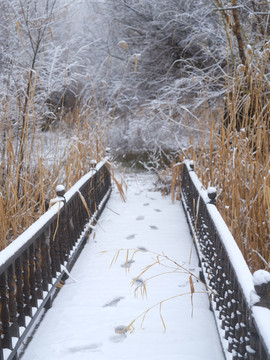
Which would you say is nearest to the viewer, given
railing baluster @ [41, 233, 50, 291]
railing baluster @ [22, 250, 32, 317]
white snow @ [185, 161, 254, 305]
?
white snow @ [185, 161, 254, 305]

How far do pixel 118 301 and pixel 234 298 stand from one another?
3.87 feet

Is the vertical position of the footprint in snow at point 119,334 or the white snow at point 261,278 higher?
the white snow at point 261,278

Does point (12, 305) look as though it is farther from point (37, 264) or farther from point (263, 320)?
point (263, 320)

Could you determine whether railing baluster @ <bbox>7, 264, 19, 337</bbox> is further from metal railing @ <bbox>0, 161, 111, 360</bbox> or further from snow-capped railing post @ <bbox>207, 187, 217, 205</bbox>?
snow-capped railing post @ <bbox>207, 187, 217, 205</bbox>

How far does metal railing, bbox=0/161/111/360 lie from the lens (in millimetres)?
2027

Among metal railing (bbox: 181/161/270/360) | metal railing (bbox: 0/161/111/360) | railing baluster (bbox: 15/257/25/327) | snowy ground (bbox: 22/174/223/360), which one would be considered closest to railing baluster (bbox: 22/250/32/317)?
metal railing (bbox: 0/161/111/360)

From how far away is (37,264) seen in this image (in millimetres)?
2525

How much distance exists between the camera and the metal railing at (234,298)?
4.61 ft

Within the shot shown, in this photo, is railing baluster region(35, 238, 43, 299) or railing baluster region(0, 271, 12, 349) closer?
railing baluster region(0, 271, 12, 349)

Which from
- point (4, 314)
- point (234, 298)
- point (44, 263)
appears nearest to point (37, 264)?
point (44, 263)

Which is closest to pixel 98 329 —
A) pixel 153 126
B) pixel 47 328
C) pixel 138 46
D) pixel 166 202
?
pixel 47 328

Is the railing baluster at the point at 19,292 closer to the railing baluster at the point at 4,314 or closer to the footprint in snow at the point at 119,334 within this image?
the railing baluster at the point at 4,314

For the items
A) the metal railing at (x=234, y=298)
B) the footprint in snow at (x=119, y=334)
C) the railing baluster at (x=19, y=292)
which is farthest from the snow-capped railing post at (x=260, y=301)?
the railing baluster at (x=19, y=292)

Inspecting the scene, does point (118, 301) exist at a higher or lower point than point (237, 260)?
lower
